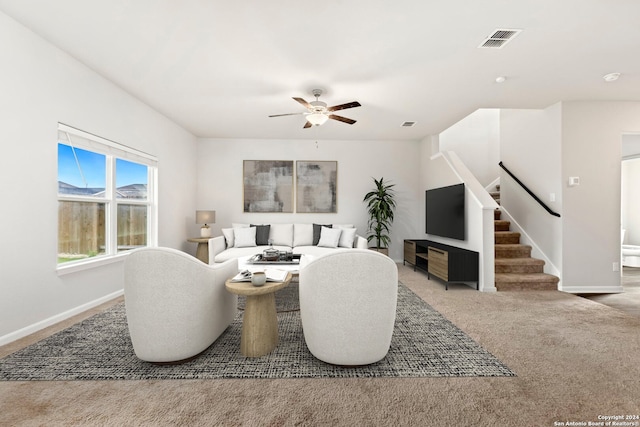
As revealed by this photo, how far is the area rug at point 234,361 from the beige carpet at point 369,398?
0.09 metres

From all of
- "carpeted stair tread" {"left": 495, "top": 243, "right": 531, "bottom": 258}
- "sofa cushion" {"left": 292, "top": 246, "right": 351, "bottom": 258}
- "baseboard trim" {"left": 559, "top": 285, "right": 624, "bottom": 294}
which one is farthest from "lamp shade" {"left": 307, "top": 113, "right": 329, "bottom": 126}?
"baseboard trim" {"left": 559, "top": 285, "right": 624, "bottom": 294}

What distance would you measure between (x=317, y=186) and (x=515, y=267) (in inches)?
154

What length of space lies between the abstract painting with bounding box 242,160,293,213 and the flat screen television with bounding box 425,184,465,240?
113 inches

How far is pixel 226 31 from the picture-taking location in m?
2.67

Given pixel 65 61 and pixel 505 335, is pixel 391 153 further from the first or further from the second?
pixel 65 61

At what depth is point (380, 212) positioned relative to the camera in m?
6.36

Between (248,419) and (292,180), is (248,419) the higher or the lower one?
the lower one

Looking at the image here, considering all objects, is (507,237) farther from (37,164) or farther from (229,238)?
(37,164)

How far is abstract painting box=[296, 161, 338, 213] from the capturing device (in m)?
6.71

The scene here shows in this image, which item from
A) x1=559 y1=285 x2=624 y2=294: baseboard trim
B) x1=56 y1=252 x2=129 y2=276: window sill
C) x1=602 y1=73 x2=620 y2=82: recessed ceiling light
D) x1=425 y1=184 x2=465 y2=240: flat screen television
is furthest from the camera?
x1=425 y1=184 x2=465 y2=240: flat screen television

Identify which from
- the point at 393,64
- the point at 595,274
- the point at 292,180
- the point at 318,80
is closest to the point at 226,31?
the point at 318,80

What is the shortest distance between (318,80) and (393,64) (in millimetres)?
890

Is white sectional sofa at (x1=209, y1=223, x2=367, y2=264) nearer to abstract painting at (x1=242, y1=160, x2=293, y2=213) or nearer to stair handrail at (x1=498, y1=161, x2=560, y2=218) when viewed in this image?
abstract painting at (x1=242, y1=160, x2=293, y2=213)

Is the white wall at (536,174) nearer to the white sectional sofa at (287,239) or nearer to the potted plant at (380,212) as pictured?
the potted plant at (380,212)
